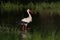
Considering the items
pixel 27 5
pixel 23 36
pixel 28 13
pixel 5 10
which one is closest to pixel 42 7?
pixel 27 5

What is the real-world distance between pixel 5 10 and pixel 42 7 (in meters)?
3.36

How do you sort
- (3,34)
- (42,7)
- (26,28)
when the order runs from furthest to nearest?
(42,7)
(26,28)
(3,34)

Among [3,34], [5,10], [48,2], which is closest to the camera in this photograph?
[3,34]

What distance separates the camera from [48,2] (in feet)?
86.6

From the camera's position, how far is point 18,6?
2394cm

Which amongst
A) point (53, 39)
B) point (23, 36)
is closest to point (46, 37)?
point (53, 39)

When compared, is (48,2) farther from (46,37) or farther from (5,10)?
(46,37)

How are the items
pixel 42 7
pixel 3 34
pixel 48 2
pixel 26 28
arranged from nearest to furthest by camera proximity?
pixel 3 34
pixel 26 28
pixel 42 7
pixel 48 2

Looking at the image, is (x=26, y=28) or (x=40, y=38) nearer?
(x=40, y=38)

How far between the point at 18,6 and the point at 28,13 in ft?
33.6

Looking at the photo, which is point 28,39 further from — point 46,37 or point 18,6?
point 18,6

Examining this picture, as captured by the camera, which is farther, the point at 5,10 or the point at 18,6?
the point at 18,6

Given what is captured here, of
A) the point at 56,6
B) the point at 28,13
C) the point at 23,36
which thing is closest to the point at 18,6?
the point at 56,6

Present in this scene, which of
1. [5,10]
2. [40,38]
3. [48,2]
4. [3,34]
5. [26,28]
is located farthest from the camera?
[48,2]
